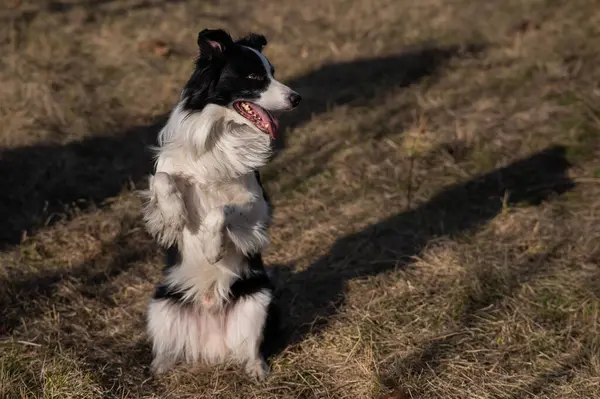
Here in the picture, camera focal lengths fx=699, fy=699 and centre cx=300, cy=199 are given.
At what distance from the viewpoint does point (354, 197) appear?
20.9ft

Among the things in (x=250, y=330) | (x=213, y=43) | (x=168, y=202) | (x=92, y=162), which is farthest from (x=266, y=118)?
(x=92, y=162)

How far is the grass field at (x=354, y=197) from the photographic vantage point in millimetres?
4141

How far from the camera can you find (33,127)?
7.15 m

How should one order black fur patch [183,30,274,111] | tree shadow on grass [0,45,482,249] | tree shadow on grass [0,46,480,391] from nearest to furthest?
black fur patch [183,30,274,111]
tree shadow on grass [0,46,480,391]
tree shadow on grass [0,45,482,249]

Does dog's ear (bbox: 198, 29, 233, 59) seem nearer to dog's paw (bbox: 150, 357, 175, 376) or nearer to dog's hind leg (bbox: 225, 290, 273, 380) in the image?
dog's hind leg (bbox: 225, 290, 273, 380)

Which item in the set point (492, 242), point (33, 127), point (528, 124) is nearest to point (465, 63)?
point (528, 124)


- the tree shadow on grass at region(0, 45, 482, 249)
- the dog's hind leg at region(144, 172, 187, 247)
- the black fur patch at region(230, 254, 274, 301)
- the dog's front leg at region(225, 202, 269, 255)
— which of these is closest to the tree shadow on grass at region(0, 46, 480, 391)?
the tree shadow on grass at region(0, 45, 482, 249)

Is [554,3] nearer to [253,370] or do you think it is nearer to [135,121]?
[135,121]

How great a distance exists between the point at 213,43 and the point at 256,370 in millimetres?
1876

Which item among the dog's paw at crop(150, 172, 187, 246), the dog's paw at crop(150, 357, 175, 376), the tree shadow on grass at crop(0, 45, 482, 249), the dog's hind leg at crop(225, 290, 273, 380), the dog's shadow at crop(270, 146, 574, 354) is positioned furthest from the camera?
the tree shadow on grass at crop(0, 45, 482, 249)

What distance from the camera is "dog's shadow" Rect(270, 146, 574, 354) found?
191 inches

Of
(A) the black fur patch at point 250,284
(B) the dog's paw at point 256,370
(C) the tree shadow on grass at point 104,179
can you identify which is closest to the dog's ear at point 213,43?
(A) the black fur patch at point 250,284

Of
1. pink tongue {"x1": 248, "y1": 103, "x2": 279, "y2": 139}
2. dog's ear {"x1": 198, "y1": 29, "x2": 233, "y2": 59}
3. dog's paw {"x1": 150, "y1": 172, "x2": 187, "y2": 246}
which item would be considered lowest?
dog's paw {"x1": 150, "y1": 172, "x2": 187, "y2": 246}

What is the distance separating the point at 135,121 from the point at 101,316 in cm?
345
